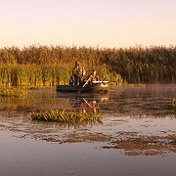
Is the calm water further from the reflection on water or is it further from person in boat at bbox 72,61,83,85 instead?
person in boat at bbox 72,61,83,85

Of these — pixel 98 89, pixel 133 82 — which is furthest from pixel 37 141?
pixel 133 82

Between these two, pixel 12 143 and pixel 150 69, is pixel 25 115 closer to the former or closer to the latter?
pixel 12 143

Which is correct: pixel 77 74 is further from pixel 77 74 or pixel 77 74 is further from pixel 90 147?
pixel 90 147

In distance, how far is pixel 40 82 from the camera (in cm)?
3053

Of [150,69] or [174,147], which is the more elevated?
[150,69]

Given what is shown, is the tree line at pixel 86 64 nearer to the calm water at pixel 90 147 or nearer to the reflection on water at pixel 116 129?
the reflection on water at pixel 116 129

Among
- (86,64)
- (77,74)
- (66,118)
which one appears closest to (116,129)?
(66,118)

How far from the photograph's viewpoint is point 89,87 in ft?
80.2

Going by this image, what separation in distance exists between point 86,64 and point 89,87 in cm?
1029

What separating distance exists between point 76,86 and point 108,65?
1136 cm

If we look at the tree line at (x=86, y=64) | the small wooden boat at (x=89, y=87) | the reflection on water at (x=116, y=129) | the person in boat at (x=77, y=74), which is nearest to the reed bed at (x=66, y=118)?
the reflection on water at (x=116, y=129)

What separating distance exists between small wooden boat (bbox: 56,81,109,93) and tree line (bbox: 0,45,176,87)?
5.62 meters

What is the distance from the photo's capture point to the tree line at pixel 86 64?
3031 cm

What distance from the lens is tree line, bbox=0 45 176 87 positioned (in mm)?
30312
